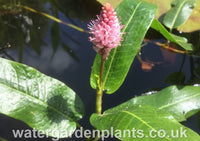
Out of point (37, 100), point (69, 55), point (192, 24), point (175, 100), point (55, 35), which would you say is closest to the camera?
point (37, 100)

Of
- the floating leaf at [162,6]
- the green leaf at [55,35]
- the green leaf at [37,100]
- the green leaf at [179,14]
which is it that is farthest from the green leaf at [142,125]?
the floating leaf at [162,6]

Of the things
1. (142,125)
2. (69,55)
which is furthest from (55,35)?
(142,125)

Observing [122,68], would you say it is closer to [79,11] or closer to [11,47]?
[11,47]

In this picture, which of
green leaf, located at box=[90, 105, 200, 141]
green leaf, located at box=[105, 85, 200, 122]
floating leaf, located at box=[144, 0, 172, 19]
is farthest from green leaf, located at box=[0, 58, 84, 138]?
floating leaf, located at box=[144, 0, 172, 19]

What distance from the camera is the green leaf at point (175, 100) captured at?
53.4 inches

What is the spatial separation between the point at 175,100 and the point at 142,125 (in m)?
0.45

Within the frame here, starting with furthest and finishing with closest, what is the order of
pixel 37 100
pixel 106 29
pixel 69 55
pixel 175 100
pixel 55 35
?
pixel 55 35 → pixel 69 55 → pixel 175 100 → pixel 37 100 → pixel 106 29

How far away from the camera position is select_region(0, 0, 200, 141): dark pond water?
1.48m

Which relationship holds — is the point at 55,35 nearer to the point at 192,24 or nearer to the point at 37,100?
the point at 37,100

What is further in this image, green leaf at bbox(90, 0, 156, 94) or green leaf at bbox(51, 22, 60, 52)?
green leaf at bbox(51, 22, 60, 52)

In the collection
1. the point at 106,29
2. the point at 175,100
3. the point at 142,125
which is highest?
the point at 106,29

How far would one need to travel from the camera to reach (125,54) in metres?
1.25

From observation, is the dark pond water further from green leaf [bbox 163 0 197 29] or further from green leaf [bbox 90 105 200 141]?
green leaf [bbox 90 105 200 141]

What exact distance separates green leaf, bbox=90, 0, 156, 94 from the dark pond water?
20cm
